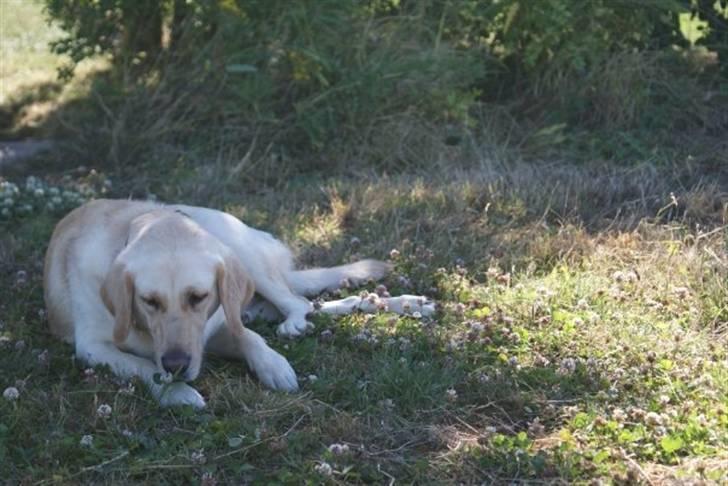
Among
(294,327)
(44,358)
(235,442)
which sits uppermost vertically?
(235,442)

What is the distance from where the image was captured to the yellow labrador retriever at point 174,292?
13.0 ft

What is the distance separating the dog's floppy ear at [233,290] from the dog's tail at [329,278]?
0.78 metres

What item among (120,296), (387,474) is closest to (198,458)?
(387,474)

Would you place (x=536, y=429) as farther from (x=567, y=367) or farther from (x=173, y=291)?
(x=173, y=291)

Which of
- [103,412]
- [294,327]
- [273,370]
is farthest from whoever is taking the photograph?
[294,327]

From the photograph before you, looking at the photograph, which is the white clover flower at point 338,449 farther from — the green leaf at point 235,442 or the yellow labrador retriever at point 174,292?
the yellow labrador retriever at point 174,292

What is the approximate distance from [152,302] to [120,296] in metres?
0.13

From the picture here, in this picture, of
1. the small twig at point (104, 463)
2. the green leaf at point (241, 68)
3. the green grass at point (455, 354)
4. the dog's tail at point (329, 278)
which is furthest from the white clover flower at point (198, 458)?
the green leaf at point (241, 68)

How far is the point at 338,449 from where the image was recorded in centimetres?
351

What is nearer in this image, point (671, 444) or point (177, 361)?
point (671, 444)

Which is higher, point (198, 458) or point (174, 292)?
point (174, 292)

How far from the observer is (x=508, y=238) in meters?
5.55

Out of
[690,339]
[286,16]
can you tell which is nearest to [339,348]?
[690,339]

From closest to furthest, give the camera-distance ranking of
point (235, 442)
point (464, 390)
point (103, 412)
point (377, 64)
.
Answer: point (235, 442) < point (103, 412) < point (464, 390) < point (377, 64)
